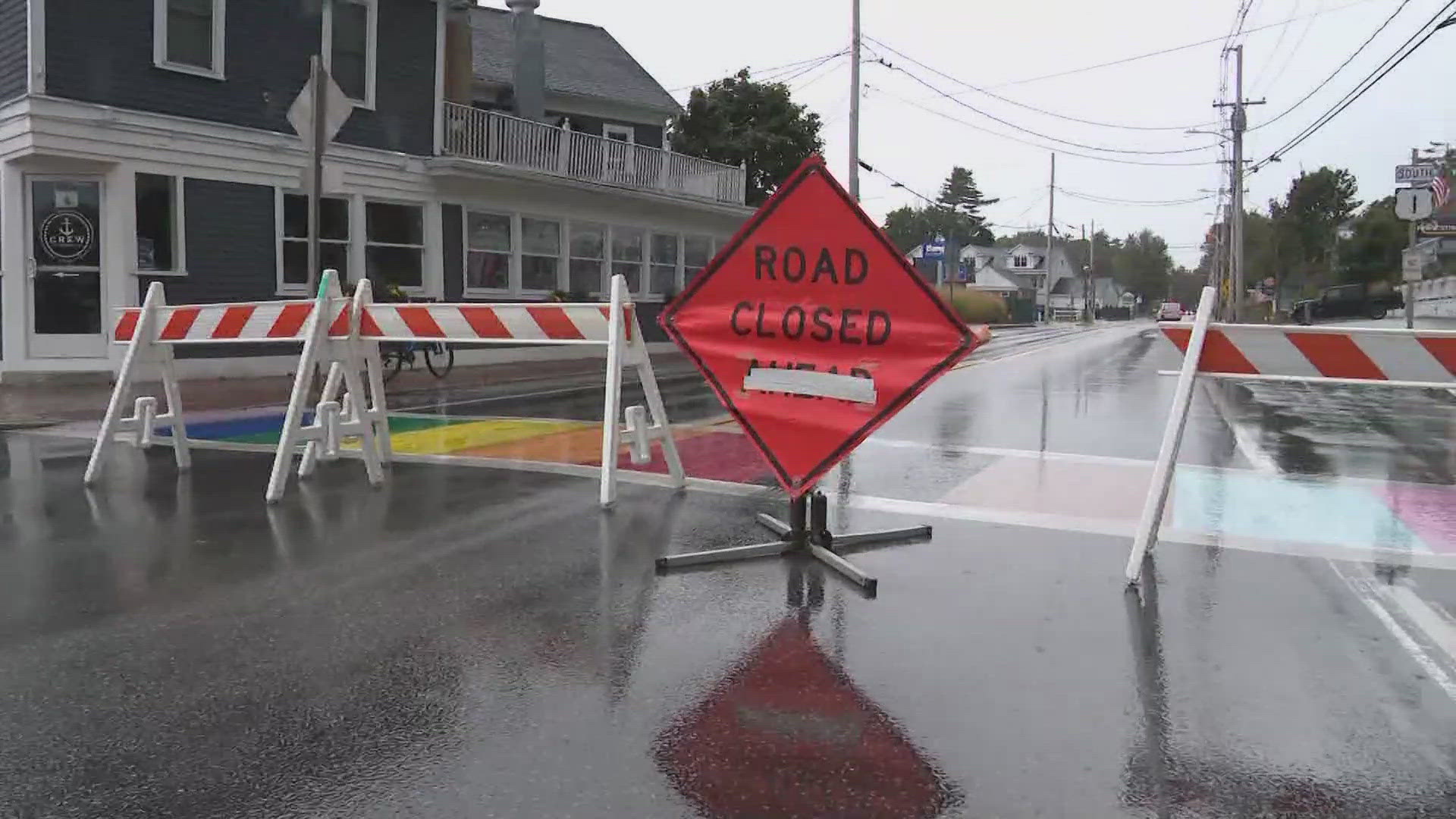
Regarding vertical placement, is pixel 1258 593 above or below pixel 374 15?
below

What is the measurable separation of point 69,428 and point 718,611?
939cm

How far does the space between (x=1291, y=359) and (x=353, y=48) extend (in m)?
17.7

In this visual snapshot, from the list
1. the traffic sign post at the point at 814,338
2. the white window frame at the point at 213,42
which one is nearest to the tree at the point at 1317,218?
the white window frame at the point at 213,42

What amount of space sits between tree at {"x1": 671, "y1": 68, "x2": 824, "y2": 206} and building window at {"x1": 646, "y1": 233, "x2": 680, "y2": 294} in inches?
306

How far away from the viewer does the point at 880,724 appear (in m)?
3.63

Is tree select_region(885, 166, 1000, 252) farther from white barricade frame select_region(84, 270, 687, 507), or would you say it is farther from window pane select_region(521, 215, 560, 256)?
white barricade frame select_region(84, 270, 687, 507)

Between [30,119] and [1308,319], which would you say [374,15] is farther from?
[1308,319]

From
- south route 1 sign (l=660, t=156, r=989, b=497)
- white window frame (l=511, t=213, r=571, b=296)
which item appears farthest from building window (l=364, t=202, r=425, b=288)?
south route 1 sign (l=660, t=156, r=989, b=497)

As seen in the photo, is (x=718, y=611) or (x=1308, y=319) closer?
(x=718, y=611)

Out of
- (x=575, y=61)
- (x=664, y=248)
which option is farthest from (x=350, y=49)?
(x=664, y=248)

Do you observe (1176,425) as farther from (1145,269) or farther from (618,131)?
(1145,269)

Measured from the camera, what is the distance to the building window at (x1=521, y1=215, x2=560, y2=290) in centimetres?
2316

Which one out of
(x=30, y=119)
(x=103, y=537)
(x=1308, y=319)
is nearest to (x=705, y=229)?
(x=30, y=119)

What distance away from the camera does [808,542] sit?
594 centimetres
